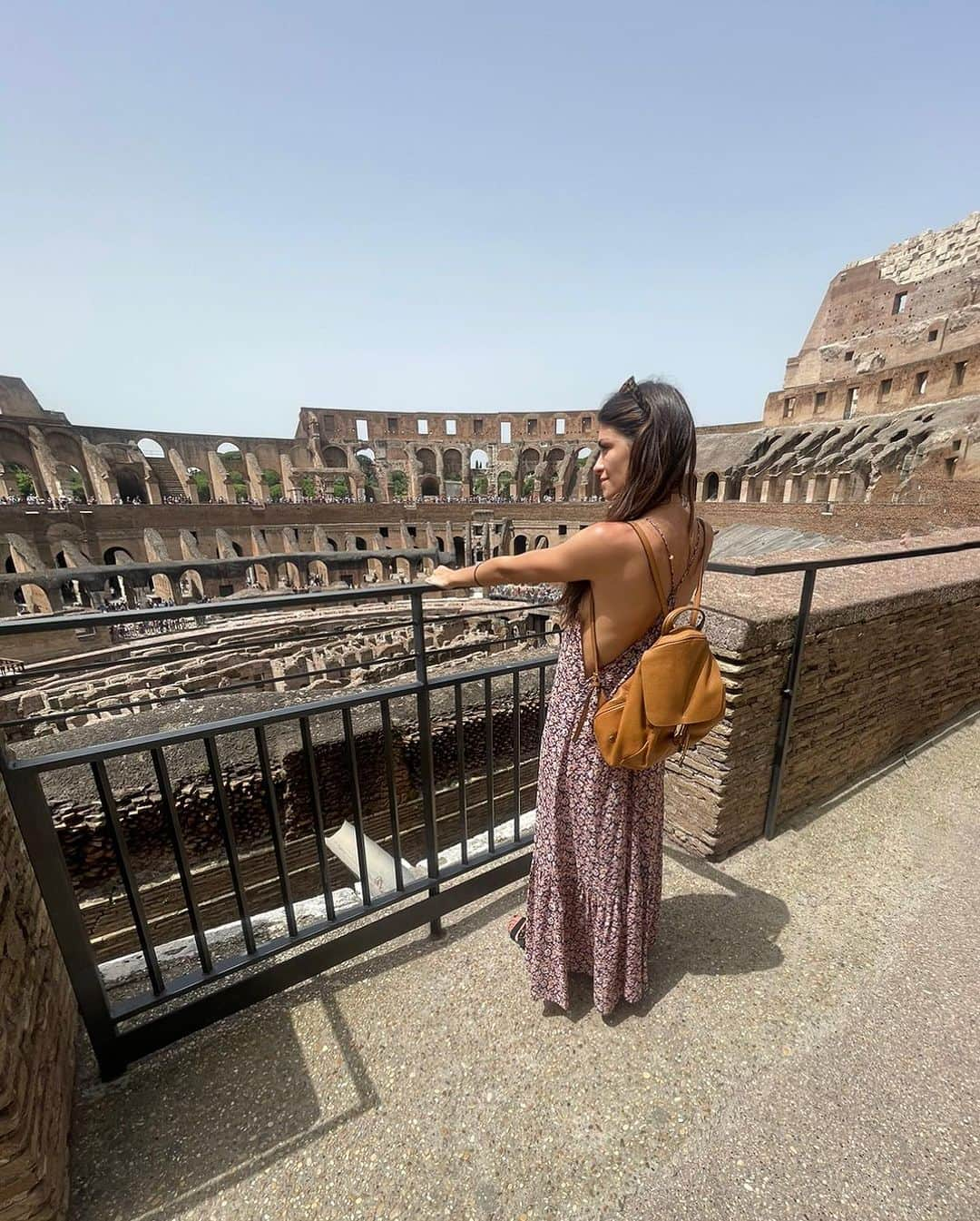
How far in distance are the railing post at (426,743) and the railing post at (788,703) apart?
1.74m

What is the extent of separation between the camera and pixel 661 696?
1327mm

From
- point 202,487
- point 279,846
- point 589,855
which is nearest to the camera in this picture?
point 589,855

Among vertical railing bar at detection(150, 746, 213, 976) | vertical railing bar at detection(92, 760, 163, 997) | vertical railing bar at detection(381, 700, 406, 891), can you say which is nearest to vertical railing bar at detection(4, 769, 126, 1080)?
vertical railing bar at detection(92, 760, 163, 997)

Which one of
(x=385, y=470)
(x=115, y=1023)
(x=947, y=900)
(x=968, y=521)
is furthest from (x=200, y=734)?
(x=385, y=470)

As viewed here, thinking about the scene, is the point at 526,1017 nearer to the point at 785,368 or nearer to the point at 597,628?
the point at 597,628

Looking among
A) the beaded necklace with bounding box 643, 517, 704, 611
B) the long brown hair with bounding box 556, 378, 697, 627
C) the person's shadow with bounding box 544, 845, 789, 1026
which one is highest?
the long brown hair with bounding box 556, 378, 697, 627

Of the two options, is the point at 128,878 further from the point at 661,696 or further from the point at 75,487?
the point at 75,487

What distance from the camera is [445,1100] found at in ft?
5.01

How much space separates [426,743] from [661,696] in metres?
1.04

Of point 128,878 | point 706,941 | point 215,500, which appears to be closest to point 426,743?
point 128,878

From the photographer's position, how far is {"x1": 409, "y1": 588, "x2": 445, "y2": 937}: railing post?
1679mm

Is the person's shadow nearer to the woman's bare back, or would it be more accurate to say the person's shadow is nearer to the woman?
the woman

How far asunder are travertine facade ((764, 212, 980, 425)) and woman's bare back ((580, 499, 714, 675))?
81.9 ft

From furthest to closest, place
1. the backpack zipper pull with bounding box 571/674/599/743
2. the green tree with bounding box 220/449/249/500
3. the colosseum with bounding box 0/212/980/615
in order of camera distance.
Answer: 1. the green tree with bounding box 220/449/249/500
2. the colosseum with bounding box 0/212/980/615
3. the backpack zipper pull with bounding box 571/674/599/743
